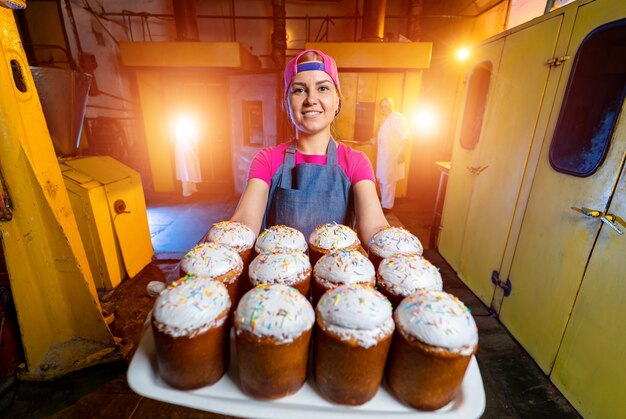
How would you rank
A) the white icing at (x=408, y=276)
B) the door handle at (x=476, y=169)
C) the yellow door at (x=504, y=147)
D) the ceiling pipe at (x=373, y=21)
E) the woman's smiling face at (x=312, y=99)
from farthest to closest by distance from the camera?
the ceiling pipe at (x=373, y=21) < the door handle at (x=476, y=169) < the yellow door at (x=504, y=147) < the woman's smiling face at (x=312, y=99) < the white icing at (x=408, y=276)

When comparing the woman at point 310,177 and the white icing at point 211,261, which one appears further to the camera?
the woman at point 310,177

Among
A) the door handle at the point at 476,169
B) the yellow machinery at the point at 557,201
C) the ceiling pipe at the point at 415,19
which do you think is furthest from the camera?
the ceiling pipe at the point at 415,19

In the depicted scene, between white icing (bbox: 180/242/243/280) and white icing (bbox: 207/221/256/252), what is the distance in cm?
9

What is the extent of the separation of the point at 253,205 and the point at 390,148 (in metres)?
5.29

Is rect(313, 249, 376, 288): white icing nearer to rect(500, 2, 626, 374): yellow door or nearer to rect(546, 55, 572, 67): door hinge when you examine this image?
rect(500, 2, 626, 374): yellow door

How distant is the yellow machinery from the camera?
6.50 ft

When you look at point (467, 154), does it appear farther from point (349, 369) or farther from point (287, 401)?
point (287, 401)

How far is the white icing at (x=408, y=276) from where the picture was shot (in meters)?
1.15

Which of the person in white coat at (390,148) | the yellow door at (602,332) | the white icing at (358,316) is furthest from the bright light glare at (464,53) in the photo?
the white icing at (358,316)

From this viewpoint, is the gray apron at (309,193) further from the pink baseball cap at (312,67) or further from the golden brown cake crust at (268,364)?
the golden brown cake crust at (268,364)

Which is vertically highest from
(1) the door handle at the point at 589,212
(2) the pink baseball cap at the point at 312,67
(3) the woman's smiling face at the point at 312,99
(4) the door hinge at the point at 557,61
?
(4) the door hinge at the point at 557,61

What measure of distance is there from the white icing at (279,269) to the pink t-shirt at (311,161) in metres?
0.87

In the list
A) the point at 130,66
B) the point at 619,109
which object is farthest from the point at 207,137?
the point at 619,109

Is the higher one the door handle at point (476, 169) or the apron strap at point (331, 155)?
the apron strap at point (331, 155)
